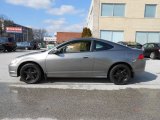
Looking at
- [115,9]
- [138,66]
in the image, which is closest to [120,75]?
[138,66]

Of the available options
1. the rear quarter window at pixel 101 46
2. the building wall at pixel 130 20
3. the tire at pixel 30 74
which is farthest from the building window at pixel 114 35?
the tire at pixel 30 74

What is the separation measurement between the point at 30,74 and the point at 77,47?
1.83 meters

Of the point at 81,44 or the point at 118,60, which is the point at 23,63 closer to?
the point at 81,44

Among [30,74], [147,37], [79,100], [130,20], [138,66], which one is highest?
[130,20]

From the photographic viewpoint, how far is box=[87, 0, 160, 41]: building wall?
82.9 feet

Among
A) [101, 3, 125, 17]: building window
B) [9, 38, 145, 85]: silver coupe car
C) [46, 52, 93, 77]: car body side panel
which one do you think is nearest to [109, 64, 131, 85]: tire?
[9, 38, 145, 85]: silver coupe car

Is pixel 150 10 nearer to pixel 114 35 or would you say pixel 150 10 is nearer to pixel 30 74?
pixel 114 35

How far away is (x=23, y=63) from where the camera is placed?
22.0ft

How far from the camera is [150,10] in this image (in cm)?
2555

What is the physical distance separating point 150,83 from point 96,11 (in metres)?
19.9

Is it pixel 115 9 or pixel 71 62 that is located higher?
pixel 115 9

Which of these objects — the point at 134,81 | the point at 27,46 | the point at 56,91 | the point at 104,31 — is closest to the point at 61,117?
the point at 56,91

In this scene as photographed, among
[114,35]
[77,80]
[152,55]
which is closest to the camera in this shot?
[77,80]

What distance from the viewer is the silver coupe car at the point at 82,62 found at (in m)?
6.61
